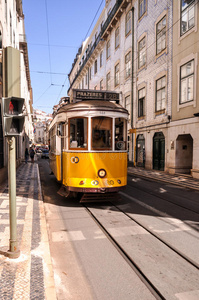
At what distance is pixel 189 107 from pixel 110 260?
1246 cm

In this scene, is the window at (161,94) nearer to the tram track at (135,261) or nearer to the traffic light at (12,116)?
the tram track at (135,261)

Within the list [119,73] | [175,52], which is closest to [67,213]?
[175,52]

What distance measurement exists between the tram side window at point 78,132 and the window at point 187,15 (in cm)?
1123

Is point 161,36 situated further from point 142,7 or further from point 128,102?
point 128,102

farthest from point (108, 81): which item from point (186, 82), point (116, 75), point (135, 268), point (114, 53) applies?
point (135, 268)

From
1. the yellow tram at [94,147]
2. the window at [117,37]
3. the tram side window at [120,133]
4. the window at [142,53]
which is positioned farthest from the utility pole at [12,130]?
the window at [117,37]

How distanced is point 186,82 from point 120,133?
9306mm

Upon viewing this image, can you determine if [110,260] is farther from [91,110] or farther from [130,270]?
[91,110]

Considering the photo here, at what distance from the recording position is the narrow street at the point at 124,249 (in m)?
3.21

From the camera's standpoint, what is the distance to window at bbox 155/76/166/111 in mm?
17500

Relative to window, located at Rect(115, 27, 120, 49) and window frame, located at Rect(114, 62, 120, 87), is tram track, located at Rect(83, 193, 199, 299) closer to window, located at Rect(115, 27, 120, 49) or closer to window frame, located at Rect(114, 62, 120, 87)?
window frame, located at Rect(114, 62, 120, 87)

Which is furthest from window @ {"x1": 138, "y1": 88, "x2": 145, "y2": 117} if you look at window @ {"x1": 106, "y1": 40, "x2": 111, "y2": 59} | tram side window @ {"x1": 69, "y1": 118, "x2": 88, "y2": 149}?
tram side window @ {"x1": 69, "y1": 118, "x2": 88, "y2": 149}

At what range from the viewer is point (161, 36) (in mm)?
17969

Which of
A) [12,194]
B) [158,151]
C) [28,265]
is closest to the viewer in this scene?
[28,265]
